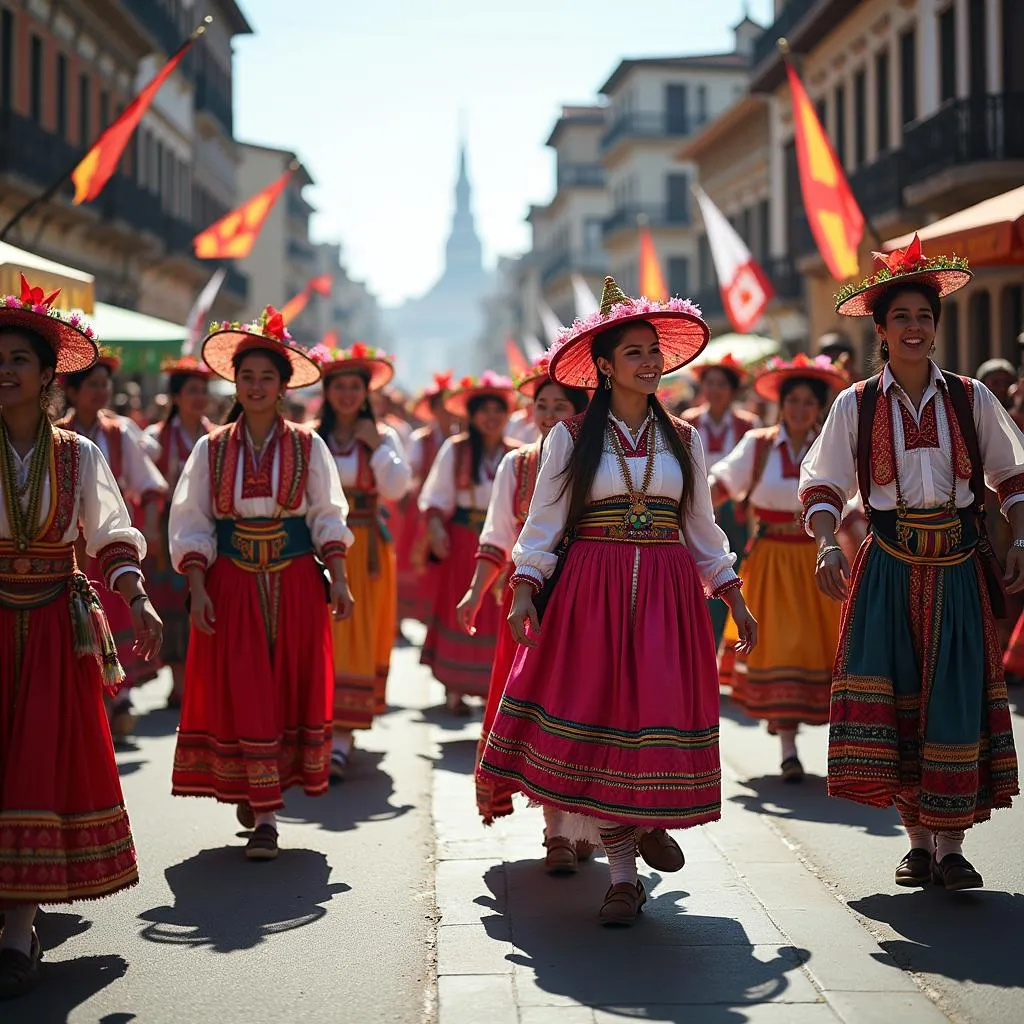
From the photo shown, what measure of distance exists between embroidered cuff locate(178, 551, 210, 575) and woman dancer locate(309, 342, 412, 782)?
192cm

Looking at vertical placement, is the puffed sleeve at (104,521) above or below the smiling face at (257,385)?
below

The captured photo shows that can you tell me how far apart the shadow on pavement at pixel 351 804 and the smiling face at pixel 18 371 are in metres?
2.52

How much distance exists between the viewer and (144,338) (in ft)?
46.0

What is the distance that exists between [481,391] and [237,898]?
16.3 ft

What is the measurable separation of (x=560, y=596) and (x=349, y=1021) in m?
1.64

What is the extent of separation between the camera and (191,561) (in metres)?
6.62

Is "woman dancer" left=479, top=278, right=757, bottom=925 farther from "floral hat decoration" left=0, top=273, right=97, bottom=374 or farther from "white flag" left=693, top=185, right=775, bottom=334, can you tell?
"white flag" left=693, top=185, right=775, bottom=334

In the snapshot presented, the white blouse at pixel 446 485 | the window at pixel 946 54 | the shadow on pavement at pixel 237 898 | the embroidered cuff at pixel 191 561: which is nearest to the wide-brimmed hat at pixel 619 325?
the embroidered cuff at pixel 191 561

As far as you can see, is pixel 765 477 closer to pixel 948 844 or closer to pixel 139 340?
pixel 948 844

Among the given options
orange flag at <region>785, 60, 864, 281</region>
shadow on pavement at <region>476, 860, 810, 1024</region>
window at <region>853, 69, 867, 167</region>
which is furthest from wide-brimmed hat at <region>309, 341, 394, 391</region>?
window at <region>853, 69, 867, 167</region>

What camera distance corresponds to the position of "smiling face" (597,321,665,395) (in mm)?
5625

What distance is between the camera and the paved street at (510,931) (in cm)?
462

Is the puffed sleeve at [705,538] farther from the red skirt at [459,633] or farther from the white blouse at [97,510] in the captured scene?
the red skirt at [459,633]

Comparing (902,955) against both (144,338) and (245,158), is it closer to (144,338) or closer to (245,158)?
(144,338)
